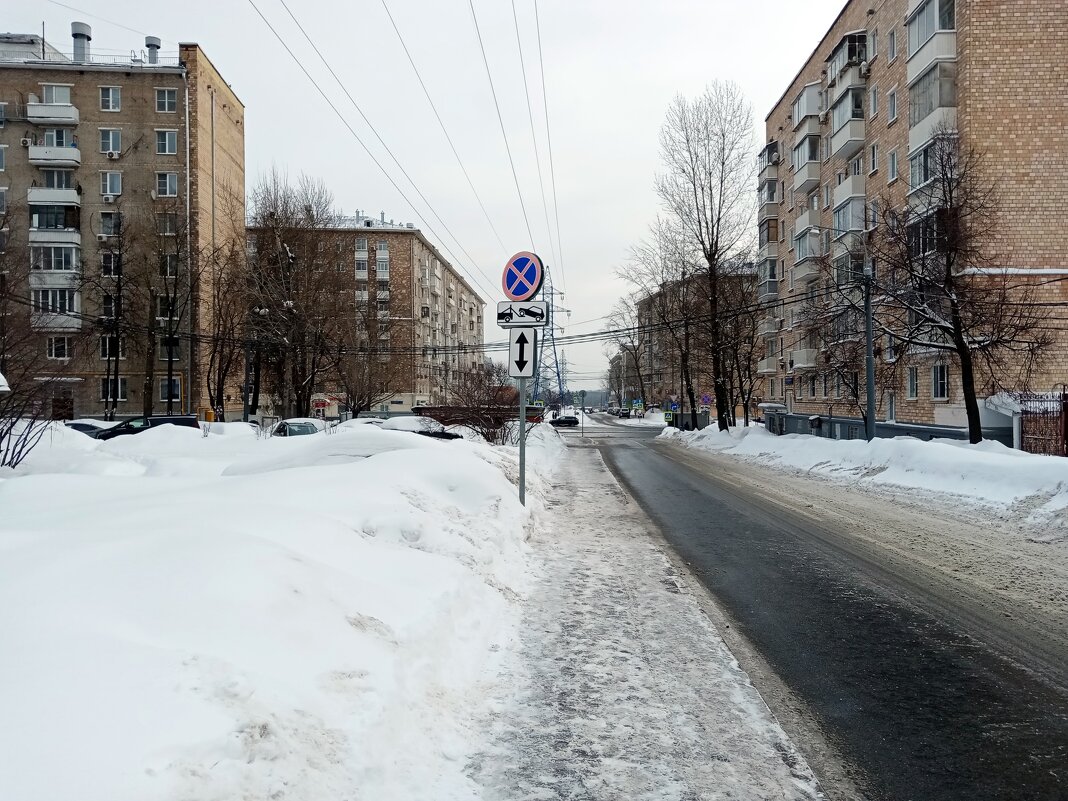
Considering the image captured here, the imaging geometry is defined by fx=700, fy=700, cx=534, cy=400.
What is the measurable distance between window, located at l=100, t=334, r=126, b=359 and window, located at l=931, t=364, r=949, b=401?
4074 centimetres

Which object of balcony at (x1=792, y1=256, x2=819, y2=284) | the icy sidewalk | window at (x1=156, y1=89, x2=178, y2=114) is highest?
window at (x1=156, y1=89, x2=178, y2=114)

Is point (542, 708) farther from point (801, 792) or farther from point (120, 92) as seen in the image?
point (120, 92)

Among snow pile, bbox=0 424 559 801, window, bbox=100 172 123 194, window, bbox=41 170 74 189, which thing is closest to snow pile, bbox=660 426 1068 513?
snow pile, bbox=0 424 559 801

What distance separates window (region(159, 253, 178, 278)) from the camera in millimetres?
41562

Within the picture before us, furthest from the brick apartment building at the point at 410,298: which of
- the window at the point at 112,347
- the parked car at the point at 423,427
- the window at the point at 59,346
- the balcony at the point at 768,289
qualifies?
the balcony at the point at 768,289

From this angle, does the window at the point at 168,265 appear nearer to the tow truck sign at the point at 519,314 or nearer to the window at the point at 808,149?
the tow truck sign at the point at 519,314

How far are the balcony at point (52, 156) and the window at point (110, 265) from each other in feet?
31.4

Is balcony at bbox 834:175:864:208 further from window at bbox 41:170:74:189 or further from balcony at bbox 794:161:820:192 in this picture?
window at bbox 41:170:74:189

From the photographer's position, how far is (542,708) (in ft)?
13.5

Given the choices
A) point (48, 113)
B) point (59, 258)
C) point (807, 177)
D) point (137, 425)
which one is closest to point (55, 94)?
point (48, 113)

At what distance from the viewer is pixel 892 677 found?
4.62 metres

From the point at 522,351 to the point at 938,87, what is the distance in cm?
2547

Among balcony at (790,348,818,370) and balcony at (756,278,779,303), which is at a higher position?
balcony at (756,278,779,303)

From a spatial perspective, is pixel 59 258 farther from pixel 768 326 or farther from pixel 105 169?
pixel 768 326
